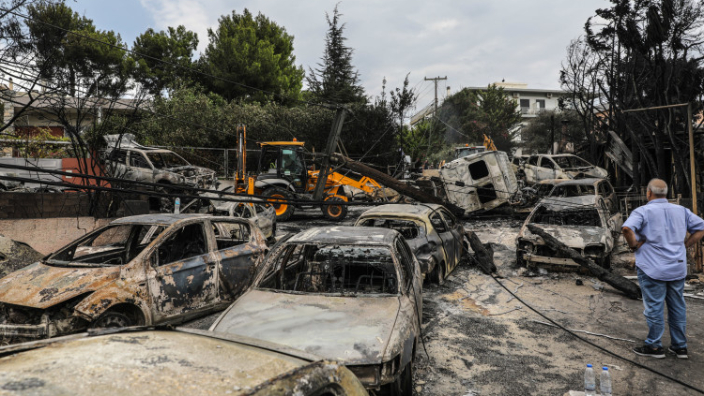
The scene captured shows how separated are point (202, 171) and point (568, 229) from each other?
37.5 ft

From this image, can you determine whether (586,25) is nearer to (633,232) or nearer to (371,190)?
(371,190)

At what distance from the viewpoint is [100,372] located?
156 centimetres

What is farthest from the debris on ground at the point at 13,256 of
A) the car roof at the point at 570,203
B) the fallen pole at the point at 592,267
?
the car roof at the point at 570,203

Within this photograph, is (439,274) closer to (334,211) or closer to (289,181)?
(334,211)

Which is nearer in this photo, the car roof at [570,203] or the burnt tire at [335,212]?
the car roof at [570,203]

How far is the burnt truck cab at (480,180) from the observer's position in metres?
15.0

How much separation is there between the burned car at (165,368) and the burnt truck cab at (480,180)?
44.2 ft

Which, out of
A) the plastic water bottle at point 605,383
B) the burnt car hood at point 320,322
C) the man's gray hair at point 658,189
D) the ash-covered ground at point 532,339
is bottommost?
the ash-covered ground at point 532,339

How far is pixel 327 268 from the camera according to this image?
5320 mm

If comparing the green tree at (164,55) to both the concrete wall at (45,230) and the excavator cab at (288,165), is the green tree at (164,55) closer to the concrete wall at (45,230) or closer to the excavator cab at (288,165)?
the excavator cab at (288,165)

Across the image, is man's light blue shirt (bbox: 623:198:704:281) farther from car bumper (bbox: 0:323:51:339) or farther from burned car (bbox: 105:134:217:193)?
burned car (bbox: 105:134:217:193)

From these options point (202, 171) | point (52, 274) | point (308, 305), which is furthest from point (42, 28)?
point (308, 305)

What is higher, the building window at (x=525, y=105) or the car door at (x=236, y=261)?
the building window at (x=525, y=105)

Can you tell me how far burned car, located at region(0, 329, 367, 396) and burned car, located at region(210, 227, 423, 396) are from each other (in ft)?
3.22
